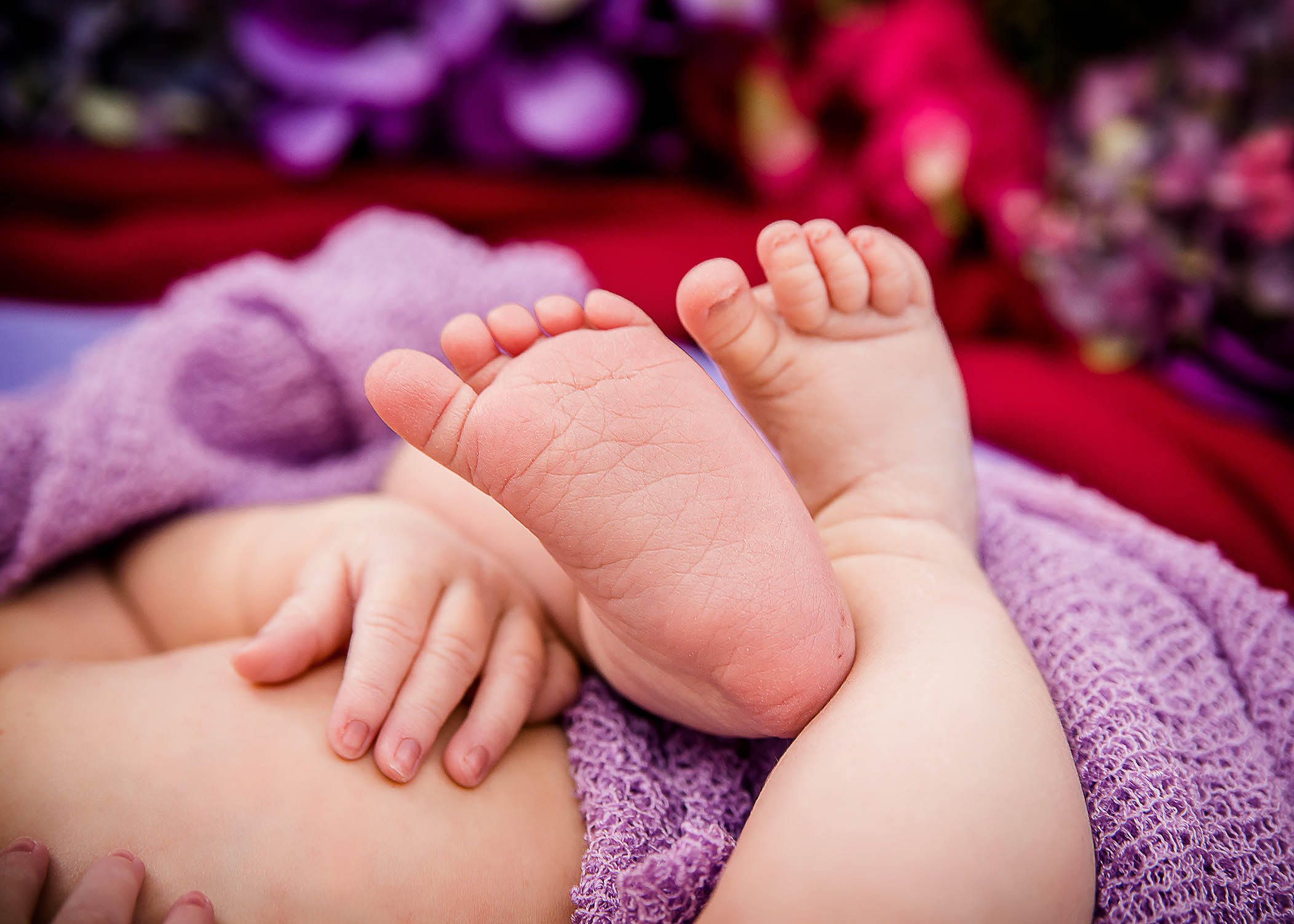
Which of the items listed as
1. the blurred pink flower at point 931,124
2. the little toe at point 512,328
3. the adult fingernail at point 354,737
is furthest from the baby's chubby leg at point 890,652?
the blurred pink flower at point 931,124

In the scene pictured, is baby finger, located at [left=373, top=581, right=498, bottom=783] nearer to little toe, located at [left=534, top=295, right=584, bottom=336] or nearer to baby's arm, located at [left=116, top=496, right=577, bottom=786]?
baby's arm, located at [left=116, top=496, right=577, bottom=786]

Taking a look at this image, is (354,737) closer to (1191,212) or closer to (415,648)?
(415,648)

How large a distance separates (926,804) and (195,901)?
376 millimetres

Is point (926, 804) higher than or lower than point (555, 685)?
higher

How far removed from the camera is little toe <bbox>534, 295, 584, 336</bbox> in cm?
47

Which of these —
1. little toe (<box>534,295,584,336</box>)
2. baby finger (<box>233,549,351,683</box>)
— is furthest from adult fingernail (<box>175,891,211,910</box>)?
little toe (<box>534,295,584,336</box>)

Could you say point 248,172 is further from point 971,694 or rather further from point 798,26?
point 971,694

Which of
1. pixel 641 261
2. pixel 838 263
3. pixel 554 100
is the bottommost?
pixel 641 261

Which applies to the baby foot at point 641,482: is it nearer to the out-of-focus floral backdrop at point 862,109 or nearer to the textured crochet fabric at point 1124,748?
the textured crochet fabric at point 1124,748

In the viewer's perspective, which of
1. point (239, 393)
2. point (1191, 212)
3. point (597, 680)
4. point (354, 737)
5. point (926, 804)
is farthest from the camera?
point (1191, 212)

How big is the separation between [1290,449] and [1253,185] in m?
0.30

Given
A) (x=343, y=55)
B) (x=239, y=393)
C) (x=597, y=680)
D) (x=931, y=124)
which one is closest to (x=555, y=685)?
(x=597, y=680)

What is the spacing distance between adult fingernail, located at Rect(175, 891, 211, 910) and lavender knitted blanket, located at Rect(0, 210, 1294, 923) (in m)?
0.20

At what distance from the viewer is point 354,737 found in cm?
51
